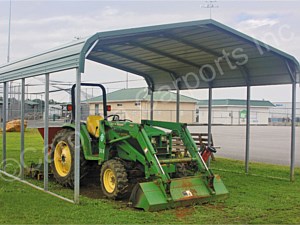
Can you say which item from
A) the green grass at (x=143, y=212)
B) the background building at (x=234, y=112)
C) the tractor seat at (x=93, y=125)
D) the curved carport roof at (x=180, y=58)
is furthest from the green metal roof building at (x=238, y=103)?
the tractor seat at (x=93, y=125)

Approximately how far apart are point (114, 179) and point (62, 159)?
2.02m

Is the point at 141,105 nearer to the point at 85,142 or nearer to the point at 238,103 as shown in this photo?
the point at 238,103

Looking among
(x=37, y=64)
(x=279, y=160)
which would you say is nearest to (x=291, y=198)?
(x=37, y=64)

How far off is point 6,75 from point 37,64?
7.01ft

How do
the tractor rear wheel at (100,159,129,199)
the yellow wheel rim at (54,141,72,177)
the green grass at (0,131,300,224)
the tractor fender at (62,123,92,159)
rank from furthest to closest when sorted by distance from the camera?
1. the yellow wheel rim at (54,141,72,177)
2. the tractor fender at (62,123,92,159)
3. the tractor rear wheel at (100,159,129,199)
4. the green grass at (0,131,300,224)

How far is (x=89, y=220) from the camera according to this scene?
591 centimetres

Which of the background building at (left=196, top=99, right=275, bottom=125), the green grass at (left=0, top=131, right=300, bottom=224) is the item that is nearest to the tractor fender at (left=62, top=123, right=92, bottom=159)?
the green grass at (left=0, top=131, right=300, bottom=224)

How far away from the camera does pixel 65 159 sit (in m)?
8.81

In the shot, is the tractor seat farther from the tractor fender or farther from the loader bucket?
the loader bucket

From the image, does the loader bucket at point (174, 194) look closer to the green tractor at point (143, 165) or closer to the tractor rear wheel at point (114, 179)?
the green tractor at point (143, 165)

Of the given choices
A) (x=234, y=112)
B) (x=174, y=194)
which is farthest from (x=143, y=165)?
(x=234, y=112)

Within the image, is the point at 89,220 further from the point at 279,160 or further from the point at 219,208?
the point at 279,160

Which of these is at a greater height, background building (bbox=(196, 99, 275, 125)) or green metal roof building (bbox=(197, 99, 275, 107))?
green metal roof building (bbox=(197, 99, 275, 107))

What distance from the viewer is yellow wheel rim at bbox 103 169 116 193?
745 cm
